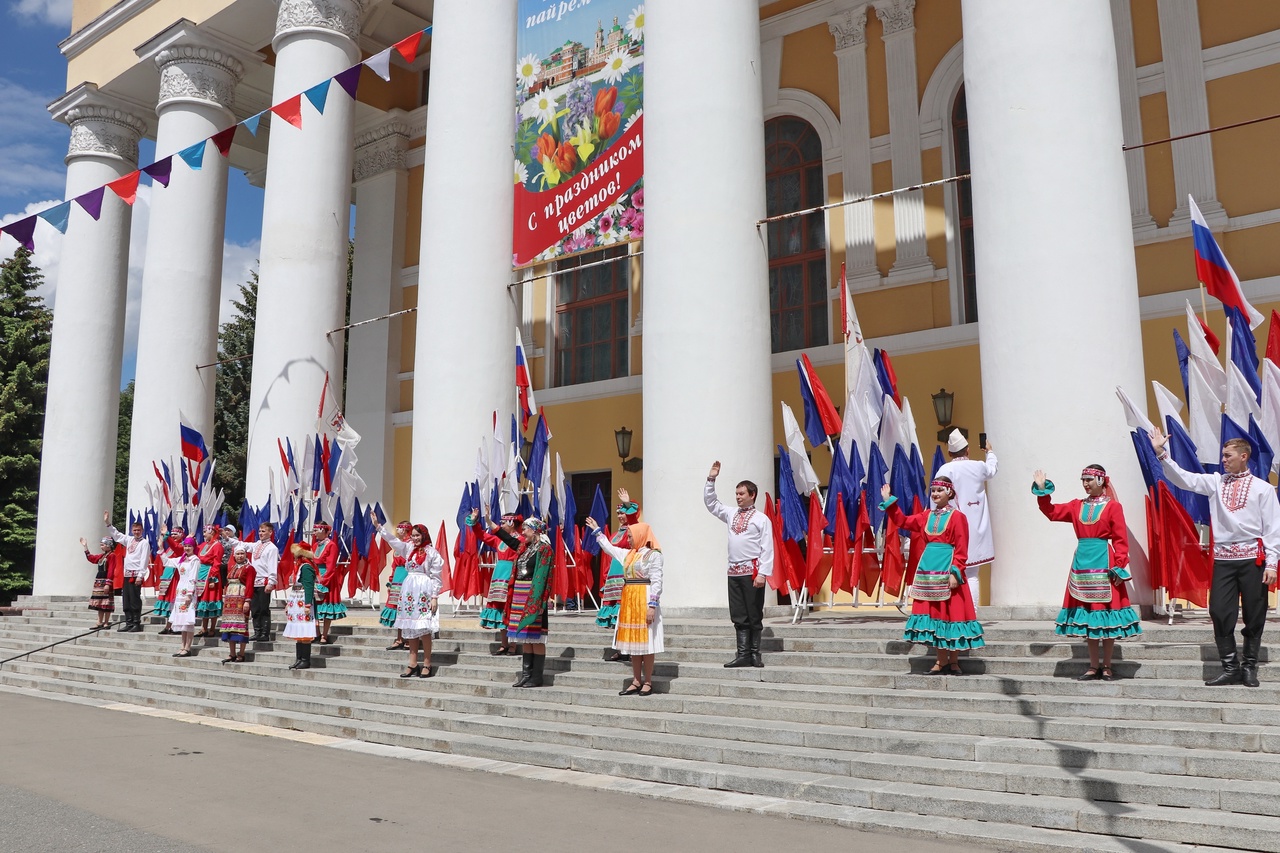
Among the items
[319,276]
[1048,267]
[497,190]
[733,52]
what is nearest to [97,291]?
[319,276]

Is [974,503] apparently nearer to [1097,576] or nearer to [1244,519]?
[1097,576]

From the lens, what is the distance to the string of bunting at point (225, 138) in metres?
15.0

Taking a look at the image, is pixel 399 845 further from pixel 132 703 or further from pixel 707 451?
pixel 132 703

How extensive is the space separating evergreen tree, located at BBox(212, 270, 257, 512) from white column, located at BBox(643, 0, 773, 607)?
26.8 metres

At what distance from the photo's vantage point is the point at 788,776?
246 inches

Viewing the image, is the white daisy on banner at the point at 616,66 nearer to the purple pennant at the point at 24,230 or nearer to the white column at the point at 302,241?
the white column at the point at 302,241

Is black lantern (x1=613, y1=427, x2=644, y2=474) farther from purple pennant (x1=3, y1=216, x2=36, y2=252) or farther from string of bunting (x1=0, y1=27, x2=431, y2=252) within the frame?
purple pennant (x1=3, y1=216, x2=36, y2=252)

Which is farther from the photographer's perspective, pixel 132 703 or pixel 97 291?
pixel 97 291

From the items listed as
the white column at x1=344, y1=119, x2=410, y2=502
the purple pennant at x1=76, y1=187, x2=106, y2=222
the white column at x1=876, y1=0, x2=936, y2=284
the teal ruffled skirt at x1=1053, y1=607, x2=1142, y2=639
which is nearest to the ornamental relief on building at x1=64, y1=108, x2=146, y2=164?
the white column at x1=344, y1=119, x2=410, y2=502

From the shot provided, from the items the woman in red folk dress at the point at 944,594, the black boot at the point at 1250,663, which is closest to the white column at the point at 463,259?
the woman in red folk dress at the point at 944,594

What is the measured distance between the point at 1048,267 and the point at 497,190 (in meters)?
8.30

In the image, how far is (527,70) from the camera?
14641 millimetres

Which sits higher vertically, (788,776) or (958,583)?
(958,583)

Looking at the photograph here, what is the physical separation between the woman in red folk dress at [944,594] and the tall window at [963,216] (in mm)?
8405
